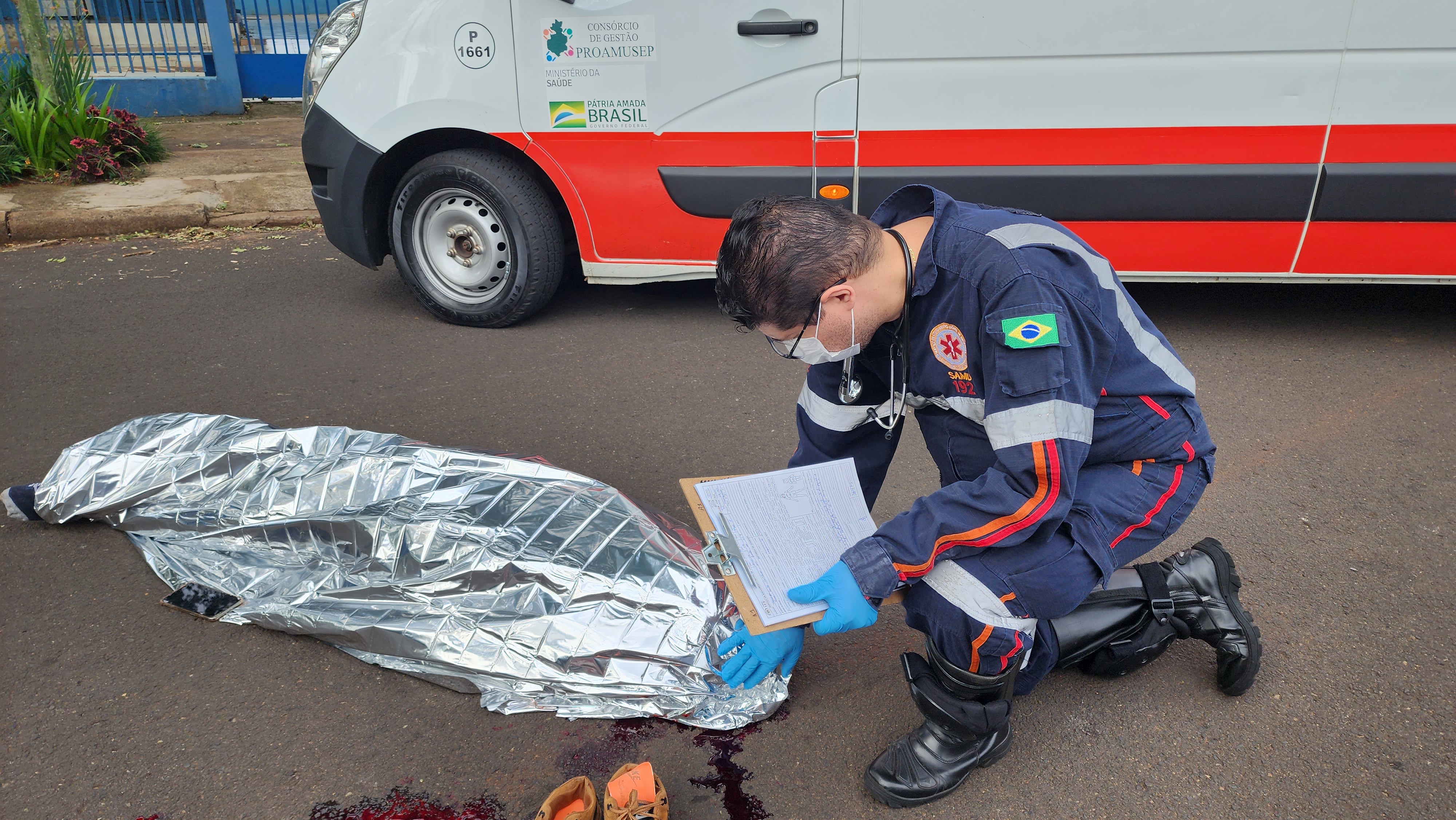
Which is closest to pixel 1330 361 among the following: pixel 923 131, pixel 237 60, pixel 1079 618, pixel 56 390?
pixel 923 131

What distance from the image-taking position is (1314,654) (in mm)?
2234

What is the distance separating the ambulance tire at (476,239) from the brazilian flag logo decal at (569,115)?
312 millimetres

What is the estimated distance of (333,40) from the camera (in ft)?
13.5

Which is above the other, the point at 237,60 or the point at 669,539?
the point at 237,60

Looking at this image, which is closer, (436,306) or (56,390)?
(56,390)

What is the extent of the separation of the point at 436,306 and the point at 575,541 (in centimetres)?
249

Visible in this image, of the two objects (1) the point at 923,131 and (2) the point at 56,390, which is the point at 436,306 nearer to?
(2) the point at 56,390

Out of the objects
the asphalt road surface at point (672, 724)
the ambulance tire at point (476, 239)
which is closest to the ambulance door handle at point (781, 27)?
the ambulance tire at point (476, 239)

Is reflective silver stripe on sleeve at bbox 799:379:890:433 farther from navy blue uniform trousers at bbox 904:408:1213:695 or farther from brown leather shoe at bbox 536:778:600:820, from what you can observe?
brown leather shoe at bbox 536:778:600:820

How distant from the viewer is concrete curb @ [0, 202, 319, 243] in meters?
5.96

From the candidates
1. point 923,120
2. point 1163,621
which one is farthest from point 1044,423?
point 923,120

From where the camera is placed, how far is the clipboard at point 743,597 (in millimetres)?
1676

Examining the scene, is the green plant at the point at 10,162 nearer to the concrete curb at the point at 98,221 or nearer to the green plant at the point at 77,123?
the green plant at the point at 77,123

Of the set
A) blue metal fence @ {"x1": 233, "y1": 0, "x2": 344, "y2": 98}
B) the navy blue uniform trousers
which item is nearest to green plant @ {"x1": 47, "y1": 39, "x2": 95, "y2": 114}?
blue metal fence @ {"x1": 233, "y1": 0, "x2": 344, "y2": 98}
